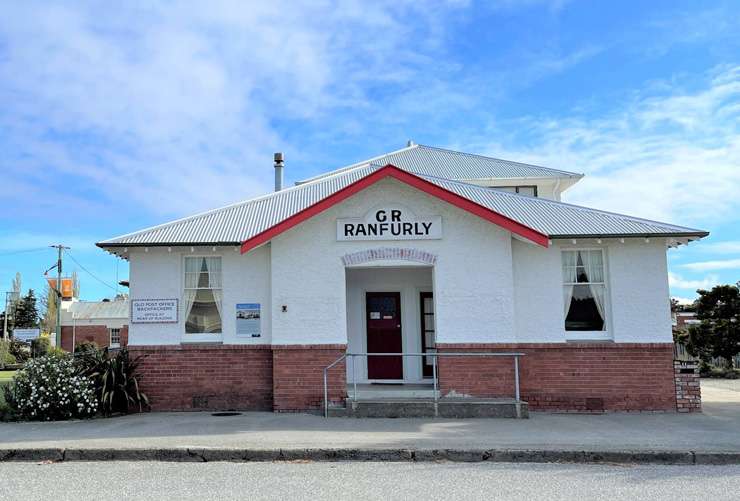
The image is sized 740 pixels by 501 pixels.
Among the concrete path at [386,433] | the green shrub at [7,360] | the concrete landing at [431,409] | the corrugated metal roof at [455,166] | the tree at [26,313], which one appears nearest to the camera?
the concrete path at [386,433]

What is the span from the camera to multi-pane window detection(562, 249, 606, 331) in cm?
1214

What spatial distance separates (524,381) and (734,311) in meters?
11.7

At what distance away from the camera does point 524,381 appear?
11.7m

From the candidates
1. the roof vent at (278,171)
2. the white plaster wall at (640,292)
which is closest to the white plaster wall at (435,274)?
the white plaster wall at (640,292)

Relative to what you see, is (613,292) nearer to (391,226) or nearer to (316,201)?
(391,226)

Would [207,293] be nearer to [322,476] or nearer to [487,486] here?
[322,476]

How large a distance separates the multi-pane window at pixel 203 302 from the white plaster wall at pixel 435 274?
1396mm

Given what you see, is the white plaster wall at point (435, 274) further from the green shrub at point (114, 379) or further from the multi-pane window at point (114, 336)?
the multi-pane window at point (114, 336)

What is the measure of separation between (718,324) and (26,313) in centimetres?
5652

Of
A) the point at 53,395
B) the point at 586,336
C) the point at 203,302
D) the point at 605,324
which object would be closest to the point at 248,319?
the point at 203,302

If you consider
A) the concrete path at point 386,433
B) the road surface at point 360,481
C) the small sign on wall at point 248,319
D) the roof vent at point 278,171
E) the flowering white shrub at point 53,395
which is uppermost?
the roof vent at point 278,171

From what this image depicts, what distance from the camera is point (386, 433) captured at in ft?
30.7

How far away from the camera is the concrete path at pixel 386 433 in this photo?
27.3ft

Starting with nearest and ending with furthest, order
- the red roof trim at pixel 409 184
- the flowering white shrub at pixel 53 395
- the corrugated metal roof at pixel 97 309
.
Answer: the flowering white shrub at pixel 53 395, the red roof trim at pixel 409 184, the corrugated metal roof at pixel 97 309
